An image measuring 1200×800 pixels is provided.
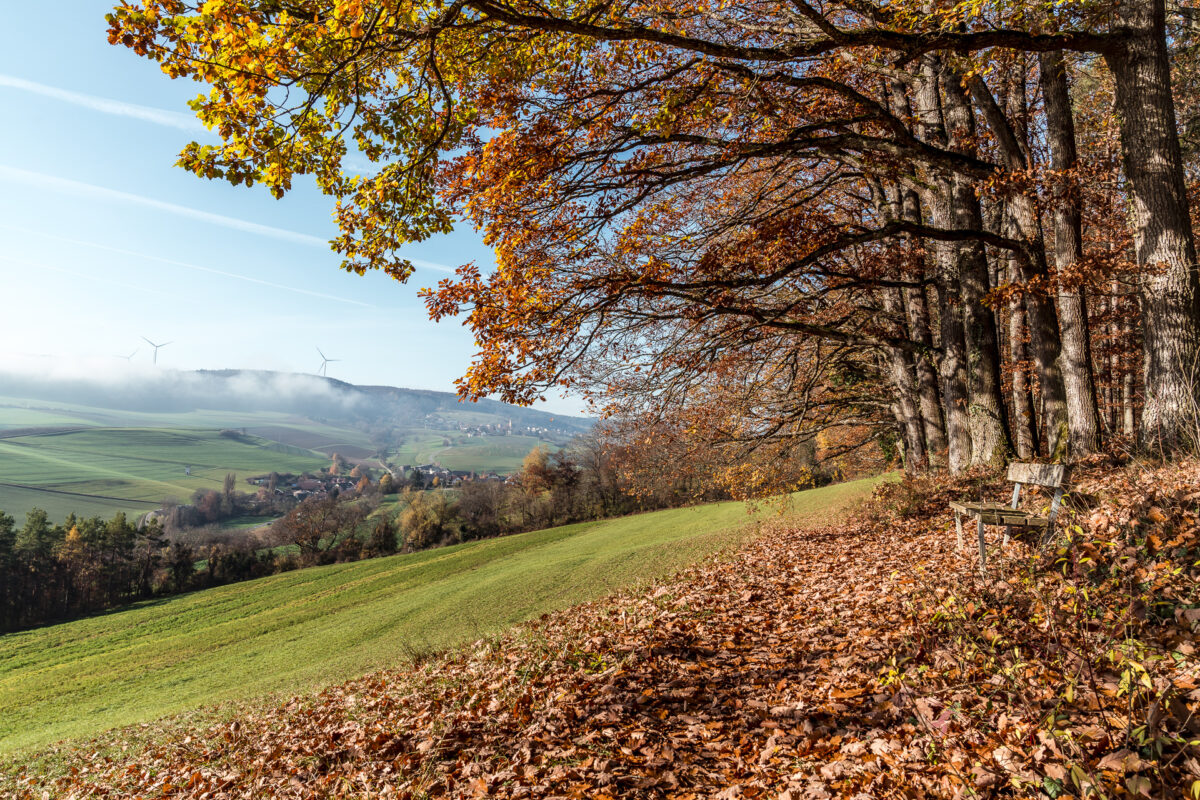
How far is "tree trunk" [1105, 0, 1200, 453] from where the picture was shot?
7.38 m

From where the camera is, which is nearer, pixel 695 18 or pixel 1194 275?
pixel 1194 275

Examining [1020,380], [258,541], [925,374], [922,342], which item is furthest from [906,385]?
[258,541]

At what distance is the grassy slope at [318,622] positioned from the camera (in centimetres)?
1783

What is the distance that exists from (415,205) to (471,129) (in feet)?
5.18

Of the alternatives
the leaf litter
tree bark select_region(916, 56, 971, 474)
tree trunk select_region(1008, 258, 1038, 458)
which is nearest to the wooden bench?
the leaf litter

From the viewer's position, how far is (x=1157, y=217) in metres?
7.74

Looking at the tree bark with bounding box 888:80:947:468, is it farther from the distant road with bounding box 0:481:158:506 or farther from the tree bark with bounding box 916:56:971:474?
the distant road with bounding box 0:481:158:506

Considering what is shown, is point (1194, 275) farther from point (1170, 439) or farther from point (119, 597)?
point (119, 597)

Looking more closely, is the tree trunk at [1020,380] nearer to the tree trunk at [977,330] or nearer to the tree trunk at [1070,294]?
the tree trunk at [977,330]

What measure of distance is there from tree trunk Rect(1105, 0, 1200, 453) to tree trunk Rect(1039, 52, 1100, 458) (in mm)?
1398

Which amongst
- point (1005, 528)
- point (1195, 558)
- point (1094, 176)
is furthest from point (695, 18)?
point (1195, 558)

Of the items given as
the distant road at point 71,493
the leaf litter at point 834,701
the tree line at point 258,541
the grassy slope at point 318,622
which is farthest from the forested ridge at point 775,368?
the distant road at point 71,493

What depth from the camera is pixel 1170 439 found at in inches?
281

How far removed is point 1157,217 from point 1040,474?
14.8ft
